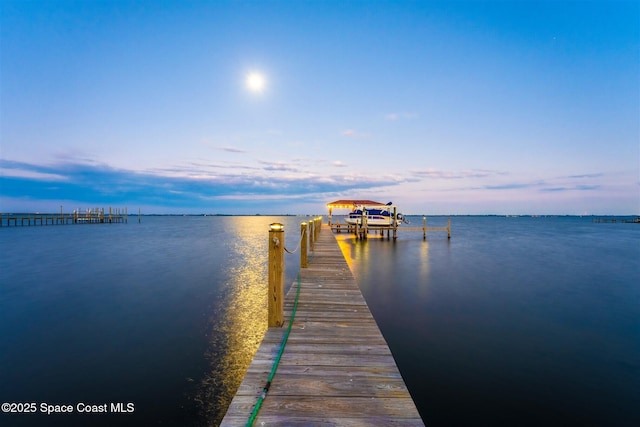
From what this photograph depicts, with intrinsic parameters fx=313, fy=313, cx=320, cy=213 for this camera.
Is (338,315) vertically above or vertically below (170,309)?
above

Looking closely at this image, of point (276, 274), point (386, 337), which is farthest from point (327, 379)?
point (386, 337)

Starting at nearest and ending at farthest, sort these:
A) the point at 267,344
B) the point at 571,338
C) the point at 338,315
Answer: the point at 267,344 → the point at 338,315 → the point at 571,338

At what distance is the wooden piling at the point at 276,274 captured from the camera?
16.7 ft

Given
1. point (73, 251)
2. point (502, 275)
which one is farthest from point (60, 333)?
point (73, 251)

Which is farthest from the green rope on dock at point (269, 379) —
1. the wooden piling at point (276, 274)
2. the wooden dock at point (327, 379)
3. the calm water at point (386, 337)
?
the calm water at point (386, 337)

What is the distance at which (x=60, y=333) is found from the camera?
8.05 m

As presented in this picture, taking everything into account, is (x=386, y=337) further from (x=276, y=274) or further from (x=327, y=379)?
(x=327, y=379)

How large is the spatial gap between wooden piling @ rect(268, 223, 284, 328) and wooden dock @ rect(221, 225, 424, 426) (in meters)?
0.21

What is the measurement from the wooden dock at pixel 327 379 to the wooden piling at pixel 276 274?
0.21 metres

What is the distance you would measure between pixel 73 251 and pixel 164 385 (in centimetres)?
2553

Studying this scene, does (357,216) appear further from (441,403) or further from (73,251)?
(441,403)

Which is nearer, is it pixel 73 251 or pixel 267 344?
pixel 267 344

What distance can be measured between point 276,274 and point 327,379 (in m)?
1.88

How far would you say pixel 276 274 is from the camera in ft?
16.7
